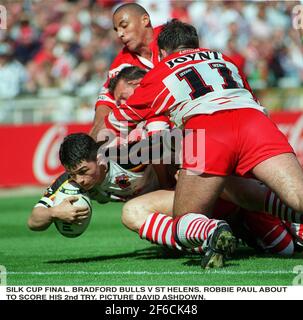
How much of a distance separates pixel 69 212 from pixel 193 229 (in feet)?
4.27

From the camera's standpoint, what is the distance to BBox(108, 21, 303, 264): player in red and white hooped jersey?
691 centimetres

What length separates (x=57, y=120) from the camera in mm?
17672

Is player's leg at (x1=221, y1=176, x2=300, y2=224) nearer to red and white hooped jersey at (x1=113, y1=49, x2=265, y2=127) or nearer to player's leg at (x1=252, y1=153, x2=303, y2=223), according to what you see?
player's leg at (x1=252, y1=153, x2=303, y2=223)

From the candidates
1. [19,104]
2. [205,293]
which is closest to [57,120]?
[19,104]

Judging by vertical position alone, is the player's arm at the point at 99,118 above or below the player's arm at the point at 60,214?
above

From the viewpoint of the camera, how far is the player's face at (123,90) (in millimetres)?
8469

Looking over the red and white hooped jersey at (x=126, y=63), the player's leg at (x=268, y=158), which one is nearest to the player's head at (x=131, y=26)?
the red and white hooped jersey at (x=126, y=63)

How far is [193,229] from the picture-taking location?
265 inches

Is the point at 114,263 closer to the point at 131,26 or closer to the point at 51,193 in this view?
the point at 51,193

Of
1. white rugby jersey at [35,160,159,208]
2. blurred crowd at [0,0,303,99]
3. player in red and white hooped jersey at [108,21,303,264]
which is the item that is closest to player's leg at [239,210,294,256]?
player in red and white hooped jersey at [108,21,303,264]

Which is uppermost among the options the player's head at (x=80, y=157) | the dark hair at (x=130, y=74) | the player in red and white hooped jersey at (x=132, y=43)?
the player in red and white hooped jersey at (x=132, y=43)

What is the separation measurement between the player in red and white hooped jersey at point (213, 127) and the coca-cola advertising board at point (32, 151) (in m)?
10.2

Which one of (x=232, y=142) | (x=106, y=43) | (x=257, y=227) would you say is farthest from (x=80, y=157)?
(x=106, y=43)

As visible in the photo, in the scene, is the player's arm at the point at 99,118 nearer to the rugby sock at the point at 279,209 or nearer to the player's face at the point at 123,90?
the player's face at the point at 123,90
